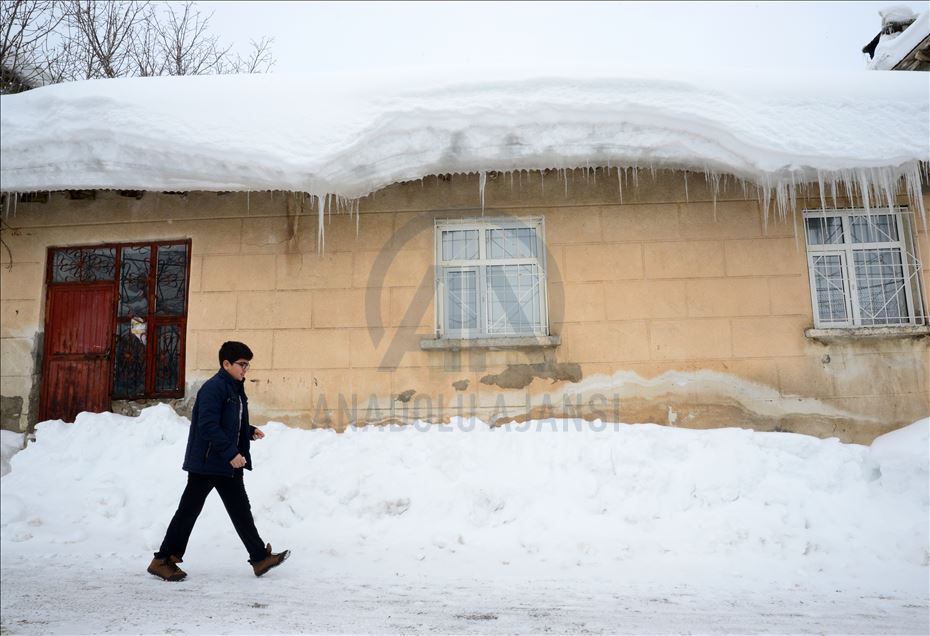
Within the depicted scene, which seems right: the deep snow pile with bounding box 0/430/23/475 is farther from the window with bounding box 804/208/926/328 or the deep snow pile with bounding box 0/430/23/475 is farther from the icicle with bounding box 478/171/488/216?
the window with bounding box 804/208/926/328

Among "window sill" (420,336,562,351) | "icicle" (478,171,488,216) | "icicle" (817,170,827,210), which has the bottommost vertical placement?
"window sill" (420,336,562,351)

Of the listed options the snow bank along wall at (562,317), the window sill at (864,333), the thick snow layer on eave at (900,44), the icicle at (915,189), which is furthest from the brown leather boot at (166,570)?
the thick snow layer on eave at (900,44)

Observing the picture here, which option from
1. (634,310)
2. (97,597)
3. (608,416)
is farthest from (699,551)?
(97,597)

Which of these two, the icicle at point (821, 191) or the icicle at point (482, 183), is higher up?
the icicle at point (482, 183)

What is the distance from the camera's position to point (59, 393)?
707 cm

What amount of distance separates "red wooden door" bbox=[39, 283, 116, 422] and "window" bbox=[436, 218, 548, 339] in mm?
3912

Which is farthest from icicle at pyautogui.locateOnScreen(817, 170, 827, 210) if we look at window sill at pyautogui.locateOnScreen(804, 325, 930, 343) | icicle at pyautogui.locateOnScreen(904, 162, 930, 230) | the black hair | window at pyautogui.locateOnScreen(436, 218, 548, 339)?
the black hair

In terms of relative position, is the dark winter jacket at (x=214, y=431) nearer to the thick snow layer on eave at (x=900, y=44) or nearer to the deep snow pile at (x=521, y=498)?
the deep snow pile at (x=521, y=498)

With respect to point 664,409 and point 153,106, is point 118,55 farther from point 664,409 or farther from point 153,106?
point 664,409

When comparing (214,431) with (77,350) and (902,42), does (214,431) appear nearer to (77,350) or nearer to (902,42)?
(77,350)

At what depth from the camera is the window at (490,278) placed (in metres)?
6.76

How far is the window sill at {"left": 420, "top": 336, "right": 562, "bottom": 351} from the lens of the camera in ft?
21.3

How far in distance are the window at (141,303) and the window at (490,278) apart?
300 centimetres

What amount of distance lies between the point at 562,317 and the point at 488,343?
85 centimetres
